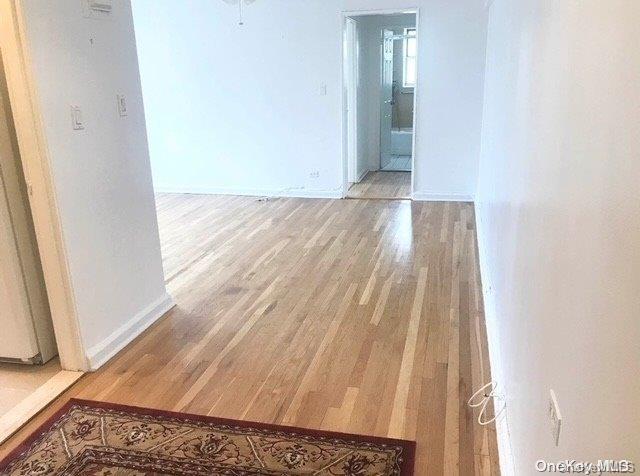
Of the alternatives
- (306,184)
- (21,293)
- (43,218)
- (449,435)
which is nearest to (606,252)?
(449,435)

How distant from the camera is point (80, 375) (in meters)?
2.55

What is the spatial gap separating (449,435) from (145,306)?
6.22ft

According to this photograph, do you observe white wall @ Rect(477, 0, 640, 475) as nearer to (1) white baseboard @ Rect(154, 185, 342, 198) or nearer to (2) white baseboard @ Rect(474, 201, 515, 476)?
(2) white baseboard @ Rect(474, 201, 515, 476)

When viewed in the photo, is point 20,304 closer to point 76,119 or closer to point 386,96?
point 76,119

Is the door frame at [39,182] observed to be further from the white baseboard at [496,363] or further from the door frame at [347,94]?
the door frame at [347,94]

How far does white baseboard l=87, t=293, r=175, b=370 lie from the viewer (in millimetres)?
2619

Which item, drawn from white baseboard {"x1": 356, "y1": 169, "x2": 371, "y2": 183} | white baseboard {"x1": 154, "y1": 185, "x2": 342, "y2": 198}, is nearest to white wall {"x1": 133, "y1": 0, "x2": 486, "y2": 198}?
white baseboard {"x1": 154, "y1": 185, "x2": 342, "y2": 198}

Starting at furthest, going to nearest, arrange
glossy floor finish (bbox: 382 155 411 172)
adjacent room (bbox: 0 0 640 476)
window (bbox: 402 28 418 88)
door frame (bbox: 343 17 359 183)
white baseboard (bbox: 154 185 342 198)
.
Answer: window (bbox: 402 28 418 88) → glossy floor finish (bbox: 382 155 411 172) → white baseboard (bbox: 154 185 342 198) → door frame (bbox: 343 17 359 183) → adjacent room (bbox: 0 0 640 476)

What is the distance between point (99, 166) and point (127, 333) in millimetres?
925

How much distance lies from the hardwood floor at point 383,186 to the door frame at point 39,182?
165 inches

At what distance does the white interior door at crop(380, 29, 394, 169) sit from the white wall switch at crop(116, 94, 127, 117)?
522cm

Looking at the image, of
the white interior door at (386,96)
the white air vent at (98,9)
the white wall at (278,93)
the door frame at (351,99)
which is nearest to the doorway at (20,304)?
the white air vent at (98,9)

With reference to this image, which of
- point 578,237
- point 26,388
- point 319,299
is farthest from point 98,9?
point 578,237

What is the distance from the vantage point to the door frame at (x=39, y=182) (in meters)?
2.18
